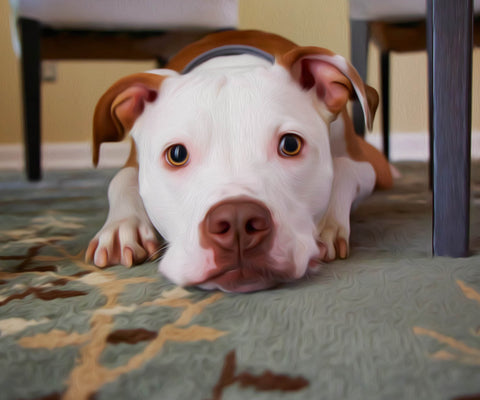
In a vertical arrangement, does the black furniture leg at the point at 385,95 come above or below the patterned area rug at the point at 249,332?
Answer: above

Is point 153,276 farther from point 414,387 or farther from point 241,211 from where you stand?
point 414,387

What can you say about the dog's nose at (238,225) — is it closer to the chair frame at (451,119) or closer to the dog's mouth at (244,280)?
the dog's mouth at (244,280)

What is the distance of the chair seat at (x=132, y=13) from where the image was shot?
1962 millimetres

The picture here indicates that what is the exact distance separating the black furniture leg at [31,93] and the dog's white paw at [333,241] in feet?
Answer: 5.50

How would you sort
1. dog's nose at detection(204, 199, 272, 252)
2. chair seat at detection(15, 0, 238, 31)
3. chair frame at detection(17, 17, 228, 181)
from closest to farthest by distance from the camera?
1. dog's nose at detection(204, 199, 272, 252)
2. chair seat at detection(15, 0, 238, 31)
3. chair frame at detection(17, 17, 228, 181)

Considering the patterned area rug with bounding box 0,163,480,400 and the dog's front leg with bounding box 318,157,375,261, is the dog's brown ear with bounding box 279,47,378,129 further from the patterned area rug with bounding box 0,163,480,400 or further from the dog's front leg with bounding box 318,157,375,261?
the patterned area rug with bounding box 0,163,480,400

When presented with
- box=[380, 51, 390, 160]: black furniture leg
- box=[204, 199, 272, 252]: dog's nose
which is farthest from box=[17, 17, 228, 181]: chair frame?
box=[204, 199, 272, 252]: dog's nose

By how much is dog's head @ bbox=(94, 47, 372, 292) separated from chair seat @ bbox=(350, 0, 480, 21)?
849 mm

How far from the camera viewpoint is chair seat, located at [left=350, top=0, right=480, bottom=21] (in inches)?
67.2

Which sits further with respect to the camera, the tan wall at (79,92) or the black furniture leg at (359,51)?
the tan wall at (79,92)

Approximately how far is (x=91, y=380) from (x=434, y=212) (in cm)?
66

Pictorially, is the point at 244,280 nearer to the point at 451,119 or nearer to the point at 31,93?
the point at 451,119

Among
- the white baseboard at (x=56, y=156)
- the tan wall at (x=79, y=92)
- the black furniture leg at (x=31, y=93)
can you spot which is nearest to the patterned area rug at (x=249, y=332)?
the black furniture leg at (x=31, y=93)

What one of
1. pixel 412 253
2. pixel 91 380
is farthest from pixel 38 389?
pixel 412 253
